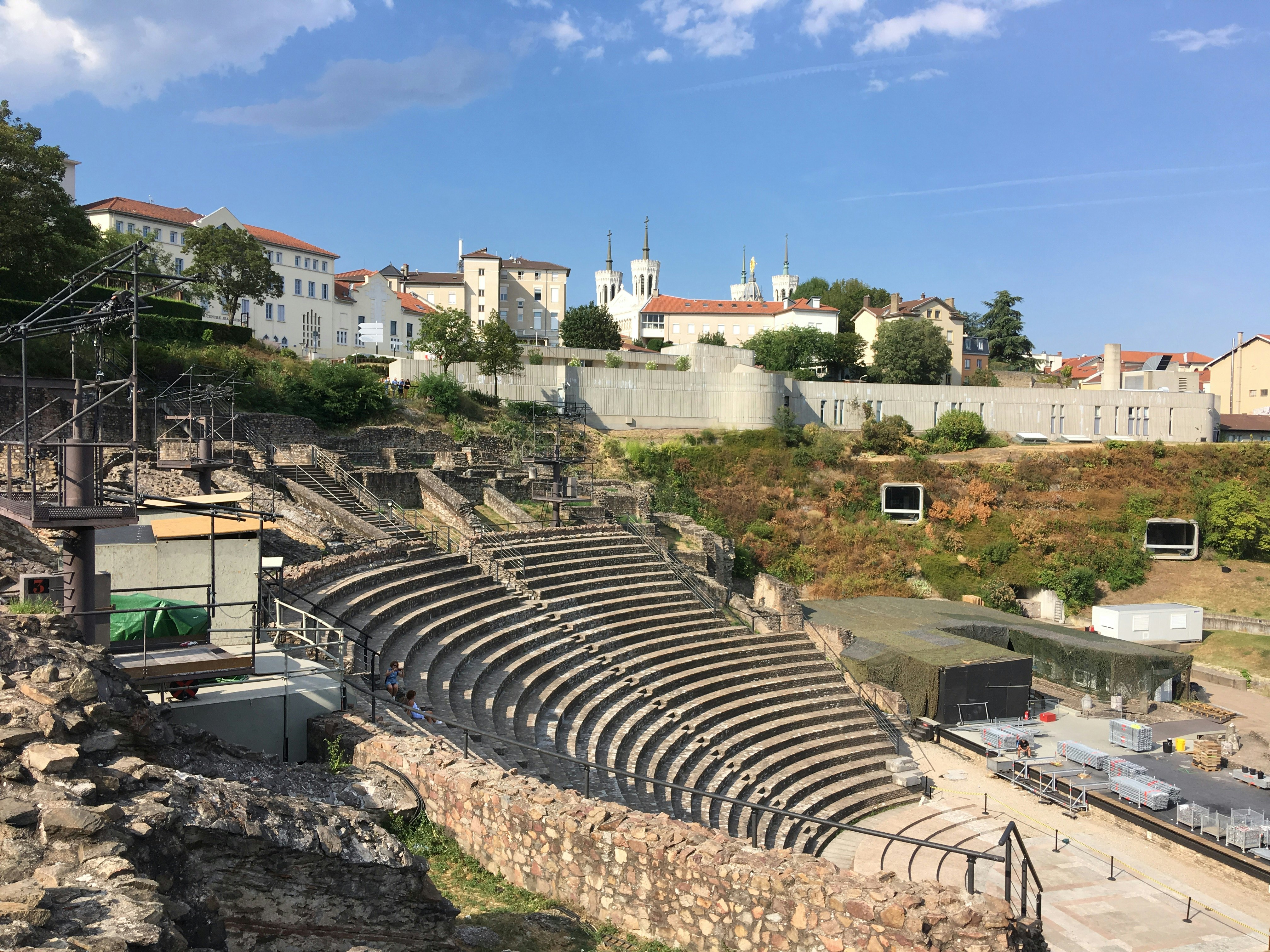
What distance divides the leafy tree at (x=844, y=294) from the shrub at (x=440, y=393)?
45.8m

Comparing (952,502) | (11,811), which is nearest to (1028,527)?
(952,502)

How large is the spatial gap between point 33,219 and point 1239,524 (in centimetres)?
4463

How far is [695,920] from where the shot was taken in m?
8.09

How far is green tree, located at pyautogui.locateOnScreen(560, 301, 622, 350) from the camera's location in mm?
63750

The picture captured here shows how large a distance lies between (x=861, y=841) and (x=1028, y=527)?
2406 cm

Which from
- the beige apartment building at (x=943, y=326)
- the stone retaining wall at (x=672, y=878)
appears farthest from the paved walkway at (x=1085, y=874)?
the beige apartment building at (x=943, y=326)

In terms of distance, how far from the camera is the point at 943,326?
6519 cm

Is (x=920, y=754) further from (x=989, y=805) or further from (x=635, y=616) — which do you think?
(x=635, y=616)

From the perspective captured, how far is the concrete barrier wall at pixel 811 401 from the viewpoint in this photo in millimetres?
41719

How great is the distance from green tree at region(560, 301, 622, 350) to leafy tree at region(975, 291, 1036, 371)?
100ft

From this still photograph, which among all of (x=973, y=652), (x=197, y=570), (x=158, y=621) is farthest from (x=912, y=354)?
(x=158, y=621)

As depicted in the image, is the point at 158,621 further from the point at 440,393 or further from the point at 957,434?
the point at 957,434

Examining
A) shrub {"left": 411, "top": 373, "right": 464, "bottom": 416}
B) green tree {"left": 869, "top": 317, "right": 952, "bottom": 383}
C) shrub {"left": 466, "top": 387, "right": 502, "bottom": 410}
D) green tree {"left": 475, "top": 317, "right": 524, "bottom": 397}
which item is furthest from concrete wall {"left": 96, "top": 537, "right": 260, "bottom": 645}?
green tree {"left": 869, "top": 317, "right": 952, "bottom": 383}

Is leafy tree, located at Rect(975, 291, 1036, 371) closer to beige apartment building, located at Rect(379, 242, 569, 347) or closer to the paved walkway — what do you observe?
beige apartment building, located at Rect(379, 242, 569, 347)
